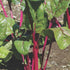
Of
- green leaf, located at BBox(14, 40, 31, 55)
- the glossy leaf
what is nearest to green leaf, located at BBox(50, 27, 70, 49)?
the glossy leaf

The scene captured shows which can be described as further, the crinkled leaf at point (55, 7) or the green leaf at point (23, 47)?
the crinkled leaf at point (55, 7)

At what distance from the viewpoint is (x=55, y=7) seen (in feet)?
4.38

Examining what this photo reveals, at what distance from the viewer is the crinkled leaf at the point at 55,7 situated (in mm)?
1295

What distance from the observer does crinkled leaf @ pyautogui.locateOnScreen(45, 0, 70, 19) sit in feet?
4.25

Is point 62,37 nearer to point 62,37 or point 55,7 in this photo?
point 62,37

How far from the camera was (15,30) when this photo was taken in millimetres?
1604

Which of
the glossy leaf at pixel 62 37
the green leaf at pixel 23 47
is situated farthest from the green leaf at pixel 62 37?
the green leaf at pixel 23 47

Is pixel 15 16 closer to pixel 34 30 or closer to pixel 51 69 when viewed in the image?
pixel 51 69

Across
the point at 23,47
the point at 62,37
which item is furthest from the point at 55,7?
the point at 23,47

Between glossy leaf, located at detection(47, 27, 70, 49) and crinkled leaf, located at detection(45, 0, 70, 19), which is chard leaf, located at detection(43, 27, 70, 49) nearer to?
glossy leaf, located at detection(47, 27, 70, 49)

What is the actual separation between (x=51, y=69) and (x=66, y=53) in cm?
30

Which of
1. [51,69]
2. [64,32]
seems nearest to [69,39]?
[64,32]

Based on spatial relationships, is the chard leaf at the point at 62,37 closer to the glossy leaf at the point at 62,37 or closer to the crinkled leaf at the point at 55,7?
the glossy leaf at the point at 62,37

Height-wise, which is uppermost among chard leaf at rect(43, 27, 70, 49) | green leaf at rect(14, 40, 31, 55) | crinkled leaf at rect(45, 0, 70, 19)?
crinkled leaf at rect(45, 0, 70, 19)
